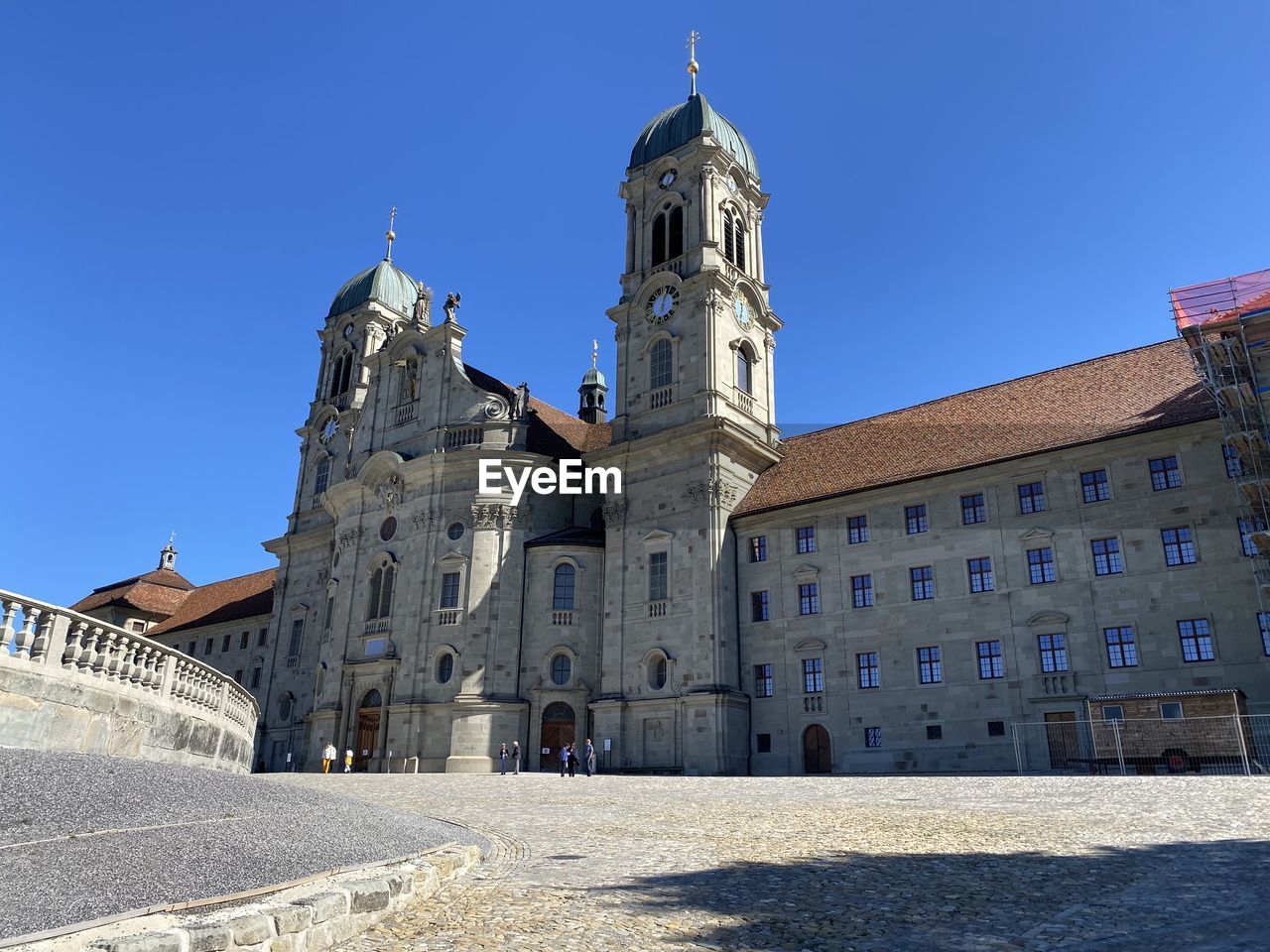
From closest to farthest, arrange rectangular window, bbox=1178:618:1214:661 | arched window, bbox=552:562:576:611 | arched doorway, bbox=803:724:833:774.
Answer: rectangular window, bbox=1178:618:1214:661 → arched doorway, bbox=803:724:833:774 → arched window, bbox=552:562:576:611

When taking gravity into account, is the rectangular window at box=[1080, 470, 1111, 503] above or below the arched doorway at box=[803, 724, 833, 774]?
above

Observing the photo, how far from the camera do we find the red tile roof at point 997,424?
36625mm

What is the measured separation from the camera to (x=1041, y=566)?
118ft

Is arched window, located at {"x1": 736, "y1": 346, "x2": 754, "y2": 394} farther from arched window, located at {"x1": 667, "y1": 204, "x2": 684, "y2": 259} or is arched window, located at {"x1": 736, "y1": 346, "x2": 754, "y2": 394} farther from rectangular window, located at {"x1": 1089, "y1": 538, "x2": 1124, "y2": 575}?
rectangular window, located at {"x1": 1089, "y1": 538, "x2": 1124, "y2": 575}

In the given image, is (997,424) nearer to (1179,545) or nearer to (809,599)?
(1179,545)

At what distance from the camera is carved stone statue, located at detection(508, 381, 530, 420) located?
51.5 meters

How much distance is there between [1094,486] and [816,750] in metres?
15.1

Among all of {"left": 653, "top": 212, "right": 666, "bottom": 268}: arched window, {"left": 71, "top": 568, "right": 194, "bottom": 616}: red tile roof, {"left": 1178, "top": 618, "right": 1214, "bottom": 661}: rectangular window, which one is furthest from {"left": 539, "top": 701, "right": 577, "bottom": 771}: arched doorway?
{"left": 71, "top": 568, "right": 194, "bottom": 616}: red tile roof

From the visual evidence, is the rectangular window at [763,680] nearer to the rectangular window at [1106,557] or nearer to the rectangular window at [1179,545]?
the rectangular window at [1106,557]

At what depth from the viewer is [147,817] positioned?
1066 centimetres

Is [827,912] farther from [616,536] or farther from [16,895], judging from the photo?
[616,536]

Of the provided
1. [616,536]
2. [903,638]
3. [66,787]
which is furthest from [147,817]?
[616,536]

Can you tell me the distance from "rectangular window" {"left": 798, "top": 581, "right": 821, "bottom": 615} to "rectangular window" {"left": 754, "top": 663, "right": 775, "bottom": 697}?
9.75ft

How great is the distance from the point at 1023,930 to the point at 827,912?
72.4 inches
